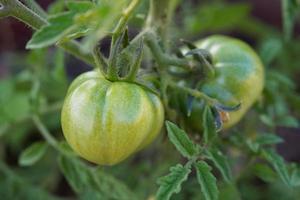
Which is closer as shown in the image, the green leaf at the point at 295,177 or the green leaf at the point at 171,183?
the green leaf at the point at 171,183

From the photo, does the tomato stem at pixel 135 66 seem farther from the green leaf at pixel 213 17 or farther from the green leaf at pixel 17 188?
the green leaf at pixel 213 17

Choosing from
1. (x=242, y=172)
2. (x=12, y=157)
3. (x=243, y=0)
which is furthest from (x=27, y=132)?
(x=243, y=0)

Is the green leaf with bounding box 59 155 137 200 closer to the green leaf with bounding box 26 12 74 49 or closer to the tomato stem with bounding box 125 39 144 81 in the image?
A: the tomato stem with bounding box 125 39 144 81

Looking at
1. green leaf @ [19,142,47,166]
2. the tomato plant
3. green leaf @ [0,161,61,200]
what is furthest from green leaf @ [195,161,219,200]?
green leaf @ [0,161,61,200]

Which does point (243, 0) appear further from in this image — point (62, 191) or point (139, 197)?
point (139, 197)

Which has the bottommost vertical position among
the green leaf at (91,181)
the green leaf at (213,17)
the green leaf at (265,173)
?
the green leaf at (213,17)

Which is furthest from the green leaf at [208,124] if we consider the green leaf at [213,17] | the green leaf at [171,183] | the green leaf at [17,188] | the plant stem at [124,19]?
the green leaf at [213,17]
